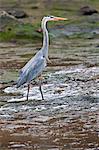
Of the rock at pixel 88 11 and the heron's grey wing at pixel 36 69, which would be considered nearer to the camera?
the heron's grey wing at pixel 36 69

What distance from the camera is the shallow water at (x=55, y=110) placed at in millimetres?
9289

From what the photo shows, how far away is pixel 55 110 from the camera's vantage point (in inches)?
453

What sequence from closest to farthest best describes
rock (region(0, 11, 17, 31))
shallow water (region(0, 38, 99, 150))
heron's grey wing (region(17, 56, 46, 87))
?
shallow water (region(0, 38, 99, 150)) < heron's grey wing (region(17, 56, 46, 87)) < rock (region(0, 11, 17, 31))

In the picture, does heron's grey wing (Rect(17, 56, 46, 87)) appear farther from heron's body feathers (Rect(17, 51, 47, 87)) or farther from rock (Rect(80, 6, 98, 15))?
rock (Rect(80, 6, 98, 15))

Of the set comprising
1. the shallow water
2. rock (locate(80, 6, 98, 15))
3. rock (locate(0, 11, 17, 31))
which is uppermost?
the shallow water

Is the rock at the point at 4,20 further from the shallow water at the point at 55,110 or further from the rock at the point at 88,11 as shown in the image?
the shallow water at the point at 55,110

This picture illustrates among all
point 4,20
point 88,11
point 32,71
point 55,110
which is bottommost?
point 88,11

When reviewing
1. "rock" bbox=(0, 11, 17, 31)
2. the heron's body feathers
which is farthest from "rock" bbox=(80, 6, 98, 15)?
the heron's body feathers

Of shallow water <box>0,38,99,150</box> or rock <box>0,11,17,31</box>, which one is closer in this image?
shallow water <box>0,38,99,150</box>

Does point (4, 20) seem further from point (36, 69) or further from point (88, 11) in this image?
point (36, 69)

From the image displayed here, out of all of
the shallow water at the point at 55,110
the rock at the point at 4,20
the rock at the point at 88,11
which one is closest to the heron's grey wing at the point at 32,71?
the shallow water at the point at 55,110

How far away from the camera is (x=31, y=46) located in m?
26.9

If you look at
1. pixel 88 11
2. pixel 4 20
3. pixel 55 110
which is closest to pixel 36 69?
pixel 55 110

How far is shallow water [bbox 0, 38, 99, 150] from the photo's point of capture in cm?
929
